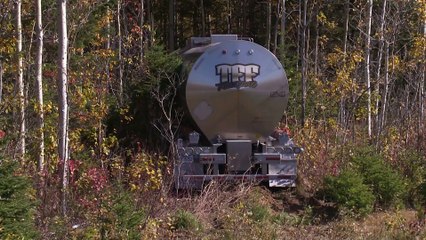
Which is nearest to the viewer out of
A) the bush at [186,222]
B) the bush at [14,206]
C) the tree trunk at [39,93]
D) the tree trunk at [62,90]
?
the bush at [14,206]

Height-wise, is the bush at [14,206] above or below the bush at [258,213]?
above

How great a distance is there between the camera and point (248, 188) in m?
11.5

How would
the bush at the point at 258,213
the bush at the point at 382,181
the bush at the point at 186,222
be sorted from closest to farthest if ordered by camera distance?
the bush at the point at 186,222 → the bush at the point at 258,213 → the bush at the point at 382,181

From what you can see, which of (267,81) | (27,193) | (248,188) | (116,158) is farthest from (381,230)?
(27,193)

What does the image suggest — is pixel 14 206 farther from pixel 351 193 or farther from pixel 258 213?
pixel 351 193

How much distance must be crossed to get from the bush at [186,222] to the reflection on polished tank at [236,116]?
1764 mm

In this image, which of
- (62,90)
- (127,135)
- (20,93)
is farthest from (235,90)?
(20,93)

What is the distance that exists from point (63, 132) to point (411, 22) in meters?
11.3

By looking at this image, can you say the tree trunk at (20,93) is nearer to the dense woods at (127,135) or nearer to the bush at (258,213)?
the dense woods at (127,135)

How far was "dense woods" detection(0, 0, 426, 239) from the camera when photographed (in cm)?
901

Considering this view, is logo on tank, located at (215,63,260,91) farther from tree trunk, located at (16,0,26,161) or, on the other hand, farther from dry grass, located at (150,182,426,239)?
tree trunk, located at (16,0,26,161)

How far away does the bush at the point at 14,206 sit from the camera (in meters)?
7.64

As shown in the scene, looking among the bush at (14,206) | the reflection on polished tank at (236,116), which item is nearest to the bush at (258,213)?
the reflection on polished tank at (236,116)

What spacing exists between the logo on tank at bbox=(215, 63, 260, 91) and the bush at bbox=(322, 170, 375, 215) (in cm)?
213
